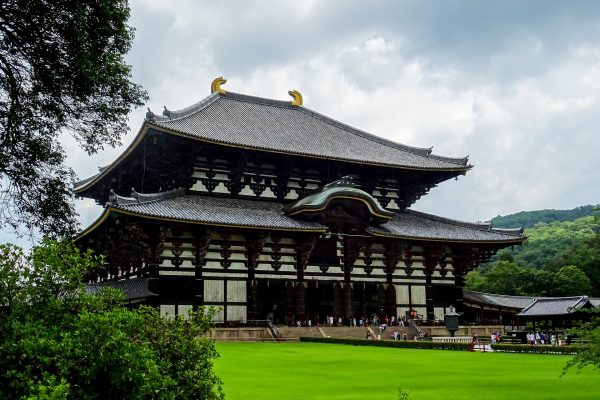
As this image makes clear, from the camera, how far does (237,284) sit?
40719 mm

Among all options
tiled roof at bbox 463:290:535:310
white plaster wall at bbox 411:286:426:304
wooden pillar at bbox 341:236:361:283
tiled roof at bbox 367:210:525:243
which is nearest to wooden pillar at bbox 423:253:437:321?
white plaster wall at bbox 411:286:426:304

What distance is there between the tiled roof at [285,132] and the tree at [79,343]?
3060 centimetres

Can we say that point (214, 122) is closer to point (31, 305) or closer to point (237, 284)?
point (237, 284)

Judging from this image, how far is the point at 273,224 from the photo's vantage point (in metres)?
39.9

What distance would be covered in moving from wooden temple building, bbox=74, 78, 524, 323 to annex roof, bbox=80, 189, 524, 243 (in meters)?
0.13

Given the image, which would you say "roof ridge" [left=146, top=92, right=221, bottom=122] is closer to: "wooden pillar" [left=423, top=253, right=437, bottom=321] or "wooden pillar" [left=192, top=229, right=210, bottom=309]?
"wooden pillar" [left=192, top=229, right=210, bottom=309]

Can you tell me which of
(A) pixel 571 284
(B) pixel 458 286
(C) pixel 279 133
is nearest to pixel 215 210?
(C) pixel 279 133

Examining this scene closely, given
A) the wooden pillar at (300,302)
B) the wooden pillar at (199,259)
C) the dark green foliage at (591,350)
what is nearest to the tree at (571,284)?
the wooden pillar at (300,302)

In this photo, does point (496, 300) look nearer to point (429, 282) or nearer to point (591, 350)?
point (429, 282)

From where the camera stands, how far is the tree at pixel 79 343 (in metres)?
7.72

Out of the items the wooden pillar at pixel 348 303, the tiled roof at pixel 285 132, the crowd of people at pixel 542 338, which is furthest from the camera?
the wooden pillar at pixel 348 303

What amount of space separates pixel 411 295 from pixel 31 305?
41.1 metres

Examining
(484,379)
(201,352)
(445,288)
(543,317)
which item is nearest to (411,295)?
(445,288)

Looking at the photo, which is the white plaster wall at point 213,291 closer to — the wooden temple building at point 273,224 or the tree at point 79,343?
the wooden temple building at point 273,224
